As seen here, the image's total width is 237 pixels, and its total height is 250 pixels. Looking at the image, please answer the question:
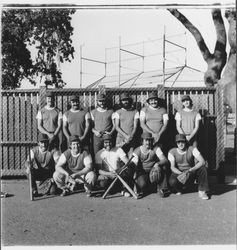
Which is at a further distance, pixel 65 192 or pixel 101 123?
pixel 101 123

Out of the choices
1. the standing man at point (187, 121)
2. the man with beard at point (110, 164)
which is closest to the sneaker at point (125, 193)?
the man with beard at point (110, 164)

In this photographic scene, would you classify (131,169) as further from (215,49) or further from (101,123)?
(215,49)

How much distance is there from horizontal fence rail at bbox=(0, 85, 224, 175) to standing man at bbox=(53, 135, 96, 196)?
155 centimetres

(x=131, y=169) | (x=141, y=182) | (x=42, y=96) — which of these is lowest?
(x=141, y=182)

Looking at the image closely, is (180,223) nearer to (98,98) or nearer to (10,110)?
(98,98)

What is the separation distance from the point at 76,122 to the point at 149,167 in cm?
170

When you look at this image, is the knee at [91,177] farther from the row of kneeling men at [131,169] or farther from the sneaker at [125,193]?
the sneaker at [125,193]

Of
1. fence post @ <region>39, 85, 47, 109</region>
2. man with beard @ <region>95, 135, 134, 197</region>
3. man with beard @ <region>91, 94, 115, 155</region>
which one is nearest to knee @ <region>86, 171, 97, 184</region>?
man with beard @ <region>95, 135, 134, 197</region>

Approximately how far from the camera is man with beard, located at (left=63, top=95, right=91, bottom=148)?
7.87 meters

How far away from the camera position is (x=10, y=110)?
8.66m

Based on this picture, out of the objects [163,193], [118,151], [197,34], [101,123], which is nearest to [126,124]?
[101,123]

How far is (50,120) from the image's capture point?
8.01 m

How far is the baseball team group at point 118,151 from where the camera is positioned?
7199mm

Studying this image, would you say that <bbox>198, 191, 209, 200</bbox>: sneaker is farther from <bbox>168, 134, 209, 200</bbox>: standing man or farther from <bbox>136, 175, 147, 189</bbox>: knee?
<bbox>136, 175, 147, 189</bbox>: knee
